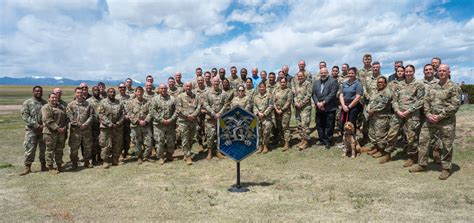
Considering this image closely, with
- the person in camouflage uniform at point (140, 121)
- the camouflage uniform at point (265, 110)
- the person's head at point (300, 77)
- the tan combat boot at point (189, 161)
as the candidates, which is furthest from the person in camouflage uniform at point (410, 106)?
the person in camouflage uniform at point (140, 121)

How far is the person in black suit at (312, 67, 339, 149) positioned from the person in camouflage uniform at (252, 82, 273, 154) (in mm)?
1574

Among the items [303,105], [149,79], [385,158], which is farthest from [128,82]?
[385,158]

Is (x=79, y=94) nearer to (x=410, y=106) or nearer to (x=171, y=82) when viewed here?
(x=171, y=82)

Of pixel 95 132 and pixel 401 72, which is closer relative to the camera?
pixel 401 72

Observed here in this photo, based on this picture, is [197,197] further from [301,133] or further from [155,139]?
[301,133]

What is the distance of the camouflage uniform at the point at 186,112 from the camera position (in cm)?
1177

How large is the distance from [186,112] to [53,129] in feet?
13.1

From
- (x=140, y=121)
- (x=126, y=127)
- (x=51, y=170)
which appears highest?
(x=140, y=121)

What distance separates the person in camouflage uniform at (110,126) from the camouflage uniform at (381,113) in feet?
26.1

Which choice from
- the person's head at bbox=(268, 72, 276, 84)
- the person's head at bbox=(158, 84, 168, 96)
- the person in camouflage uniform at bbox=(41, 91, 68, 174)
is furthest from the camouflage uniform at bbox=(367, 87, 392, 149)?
the person in camouflage uniform at bbox=(41, 91, 68, 174)

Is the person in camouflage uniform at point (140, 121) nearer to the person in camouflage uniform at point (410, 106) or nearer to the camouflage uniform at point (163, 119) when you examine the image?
the camouflage uniform at point (163, 119)

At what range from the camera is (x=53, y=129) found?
10516 millimetres

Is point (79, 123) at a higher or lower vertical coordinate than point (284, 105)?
lower

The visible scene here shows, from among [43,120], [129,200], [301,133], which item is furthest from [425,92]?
[43,120]
